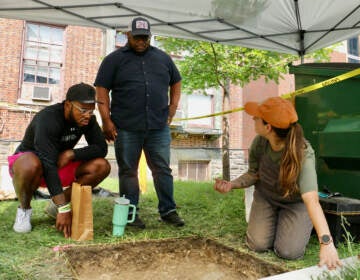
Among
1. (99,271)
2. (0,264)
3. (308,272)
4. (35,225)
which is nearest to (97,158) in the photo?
(35,225)

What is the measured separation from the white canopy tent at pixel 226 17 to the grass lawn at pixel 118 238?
2081 millimetres

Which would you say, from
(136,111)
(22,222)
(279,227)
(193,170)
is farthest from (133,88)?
(193,170)

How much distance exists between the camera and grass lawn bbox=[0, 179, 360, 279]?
2.02 meters

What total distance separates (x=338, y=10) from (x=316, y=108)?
1.58 metres

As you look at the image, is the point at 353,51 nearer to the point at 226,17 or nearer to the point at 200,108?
the point at 200,108

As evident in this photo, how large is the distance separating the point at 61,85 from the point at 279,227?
8.29m

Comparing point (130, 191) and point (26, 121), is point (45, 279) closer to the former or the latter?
point (130, 191)

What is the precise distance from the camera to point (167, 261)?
2.52 meters

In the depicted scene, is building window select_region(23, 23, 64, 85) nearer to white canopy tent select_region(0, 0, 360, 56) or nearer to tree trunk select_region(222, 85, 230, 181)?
tree trunk select_region(222, 85, 230, 181)

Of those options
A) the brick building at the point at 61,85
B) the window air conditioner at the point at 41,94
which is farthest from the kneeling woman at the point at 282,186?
the window air conditioner at the point at 41,94

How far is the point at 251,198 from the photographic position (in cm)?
297

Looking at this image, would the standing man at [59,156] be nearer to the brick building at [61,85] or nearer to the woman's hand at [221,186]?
the woman's hand at [221,186]

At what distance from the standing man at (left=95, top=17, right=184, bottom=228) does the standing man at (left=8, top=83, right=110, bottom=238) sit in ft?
0.65

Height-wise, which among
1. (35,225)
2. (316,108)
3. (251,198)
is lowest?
(35,225)
